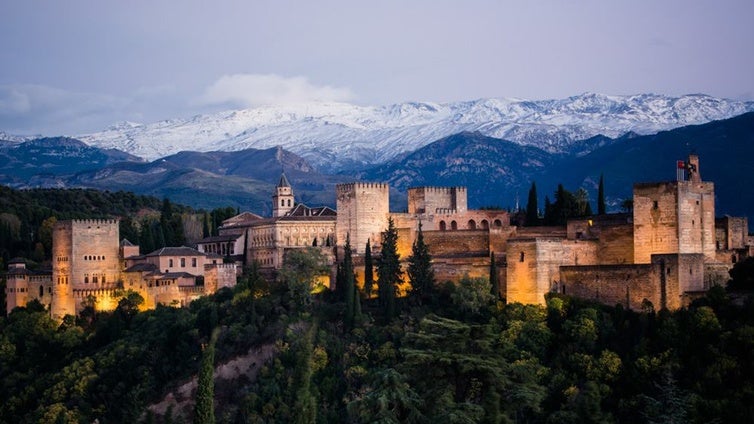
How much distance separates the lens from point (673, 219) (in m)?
54.0

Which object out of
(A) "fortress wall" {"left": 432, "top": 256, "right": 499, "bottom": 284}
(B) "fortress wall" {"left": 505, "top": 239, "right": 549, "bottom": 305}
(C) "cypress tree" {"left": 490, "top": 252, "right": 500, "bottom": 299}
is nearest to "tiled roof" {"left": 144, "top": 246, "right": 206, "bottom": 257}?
(A) "fortress wall" {"left": 432, "top": 256, "right": 499, "bottom": 284}

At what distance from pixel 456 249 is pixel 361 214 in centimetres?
645

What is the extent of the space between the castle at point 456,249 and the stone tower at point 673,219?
0.05 metres

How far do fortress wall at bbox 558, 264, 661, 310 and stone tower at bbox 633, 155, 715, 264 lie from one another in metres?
1.81

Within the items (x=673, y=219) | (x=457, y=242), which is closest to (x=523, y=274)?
(x=673, y=219)

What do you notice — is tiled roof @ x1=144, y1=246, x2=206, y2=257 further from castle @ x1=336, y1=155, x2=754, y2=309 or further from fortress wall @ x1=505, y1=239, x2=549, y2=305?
fortress wall @ x1=505, y1=239, x2=549, y2=305

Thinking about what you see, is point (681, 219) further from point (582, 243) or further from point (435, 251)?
point (435, 251)

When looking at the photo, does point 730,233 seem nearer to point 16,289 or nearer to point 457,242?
point 457,242

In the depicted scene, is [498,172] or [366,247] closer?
[366,247]

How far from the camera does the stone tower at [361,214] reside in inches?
2640

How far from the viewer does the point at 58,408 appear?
57.9 metres

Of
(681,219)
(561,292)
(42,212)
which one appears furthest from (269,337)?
(42,212)

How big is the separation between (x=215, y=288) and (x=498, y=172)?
11853cm

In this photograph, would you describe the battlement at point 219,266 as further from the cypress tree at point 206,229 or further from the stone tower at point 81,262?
the cypress tree at point 206,229
